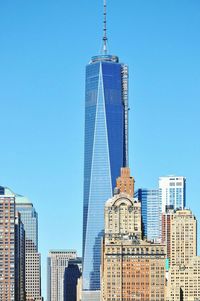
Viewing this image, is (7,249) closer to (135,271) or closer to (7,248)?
(7,248)

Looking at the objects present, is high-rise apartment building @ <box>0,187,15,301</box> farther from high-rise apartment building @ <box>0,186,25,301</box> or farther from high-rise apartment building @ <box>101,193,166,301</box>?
high-rise apartment building @ <box>101,193,166,301</box>

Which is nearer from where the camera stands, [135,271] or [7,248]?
[135,271]

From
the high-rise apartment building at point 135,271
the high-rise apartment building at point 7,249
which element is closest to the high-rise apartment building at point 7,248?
the high-rise apartment building at point 7,249

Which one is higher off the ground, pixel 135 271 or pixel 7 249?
pixel 7 249

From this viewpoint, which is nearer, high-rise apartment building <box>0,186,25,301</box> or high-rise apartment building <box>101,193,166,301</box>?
high-rise apartment building <box>101,193,166,301</box>

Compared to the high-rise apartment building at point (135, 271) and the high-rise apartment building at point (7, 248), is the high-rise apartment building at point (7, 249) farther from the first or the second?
the high-rise apartment building at point (135, 271)

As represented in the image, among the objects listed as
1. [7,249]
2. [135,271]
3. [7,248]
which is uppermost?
[7,248]

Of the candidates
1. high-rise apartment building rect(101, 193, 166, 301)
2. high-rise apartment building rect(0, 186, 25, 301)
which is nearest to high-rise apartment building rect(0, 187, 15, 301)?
high-rise apartment building rect(0, 186, 25, 301)

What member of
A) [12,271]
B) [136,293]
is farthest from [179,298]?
[12,271]

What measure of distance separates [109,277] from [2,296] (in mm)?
19673

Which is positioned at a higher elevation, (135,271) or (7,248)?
(7,248)

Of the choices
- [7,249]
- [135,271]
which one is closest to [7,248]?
[7,249]

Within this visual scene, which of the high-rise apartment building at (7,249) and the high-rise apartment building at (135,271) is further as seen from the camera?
the high-rise apartment building at (7,249)

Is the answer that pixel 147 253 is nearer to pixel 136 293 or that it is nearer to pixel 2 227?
pixel 136 293
